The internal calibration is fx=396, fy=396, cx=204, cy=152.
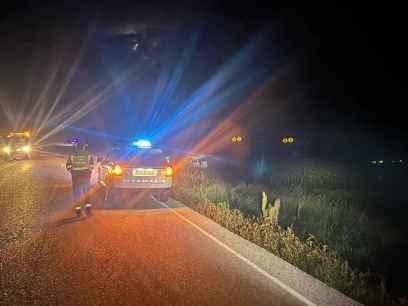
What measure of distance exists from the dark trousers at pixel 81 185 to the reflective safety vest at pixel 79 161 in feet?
1.36

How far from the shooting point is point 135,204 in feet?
39.4

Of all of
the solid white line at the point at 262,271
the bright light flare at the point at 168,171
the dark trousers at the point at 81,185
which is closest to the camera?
the solid white line at the point at 262,271

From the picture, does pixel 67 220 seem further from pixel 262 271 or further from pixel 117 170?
pixel 262 271

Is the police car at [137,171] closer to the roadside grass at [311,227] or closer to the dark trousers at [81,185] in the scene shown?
the dark trousers at [81,185]

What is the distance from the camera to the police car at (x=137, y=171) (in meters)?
11.8

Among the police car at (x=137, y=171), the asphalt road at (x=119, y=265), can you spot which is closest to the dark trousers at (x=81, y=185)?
the police car at (x=137, y=171)

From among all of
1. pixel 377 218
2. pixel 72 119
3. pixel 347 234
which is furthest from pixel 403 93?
pixel 72 119

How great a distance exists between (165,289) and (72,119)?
4505 inches

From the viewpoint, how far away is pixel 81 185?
15.9 meters

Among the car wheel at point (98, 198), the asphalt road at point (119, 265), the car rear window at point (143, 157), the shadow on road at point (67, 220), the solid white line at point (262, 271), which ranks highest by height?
the car rear window at point (143, 157)

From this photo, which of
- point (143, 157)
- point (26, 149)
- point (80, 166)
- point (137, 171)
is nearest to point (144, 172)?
point (137, 171)

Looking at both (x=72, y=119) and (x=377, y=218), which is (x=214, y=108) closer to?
(x=377, y=218)

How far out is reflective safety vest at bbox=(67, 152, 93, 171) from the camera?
15.9m

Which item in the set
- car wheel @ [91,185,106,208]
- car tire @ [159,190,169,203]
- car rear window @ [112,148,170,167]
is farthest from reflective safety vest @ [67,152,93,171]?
car tire @ [159,190,169,203]
